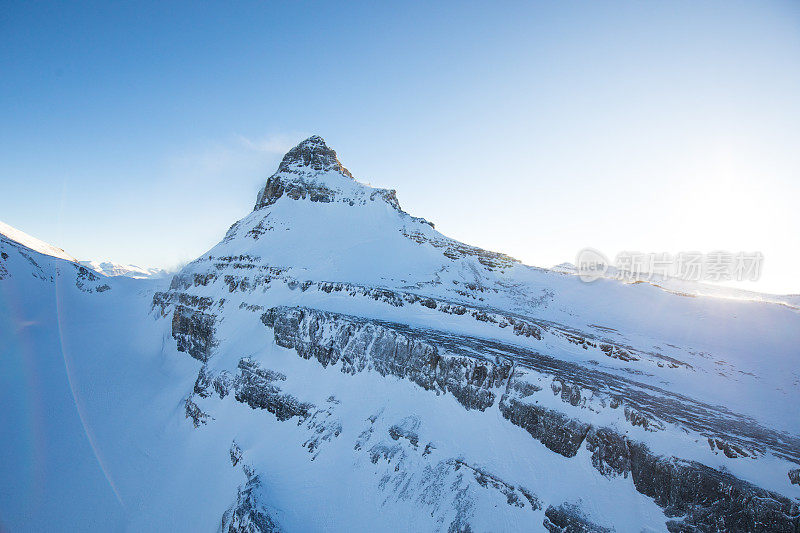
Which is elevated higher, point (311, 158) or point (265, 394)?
point (311, 158)

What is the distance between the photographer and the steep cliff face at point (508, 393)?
7.89 metres

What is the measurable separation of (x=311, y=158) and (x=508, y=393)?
156 ft

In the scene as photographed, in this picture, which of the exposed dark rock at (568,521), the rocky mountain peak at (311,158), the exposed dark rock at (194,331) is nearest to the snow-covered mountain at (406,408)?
the exposed dark rock at (568,521)

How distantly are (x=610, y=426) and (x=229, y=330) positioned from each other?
25.0 meters

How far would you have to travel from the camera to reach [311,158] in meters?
48.2

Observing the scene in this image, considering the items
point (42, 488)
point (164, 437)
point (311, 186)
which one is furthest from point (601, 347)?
point (311, 186)

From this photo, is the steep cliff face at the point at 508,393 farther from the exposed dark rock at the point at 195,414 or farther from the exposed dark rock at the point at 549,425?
the exposed dark rock at the point at 195,414

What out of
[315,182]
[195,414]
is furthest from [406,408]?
[315,182]

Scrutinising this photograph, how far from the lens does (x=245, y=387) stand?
694 inches

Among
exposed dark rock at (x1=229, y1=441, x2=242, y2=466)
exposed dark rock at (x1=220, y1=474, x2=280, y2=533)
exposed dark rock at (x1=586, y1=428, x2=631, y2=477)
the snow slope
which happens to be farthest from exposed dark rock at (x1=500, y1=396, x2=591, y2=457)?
the snow slope

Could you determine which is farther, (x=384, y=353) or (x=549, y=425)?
(x=384, y=353)

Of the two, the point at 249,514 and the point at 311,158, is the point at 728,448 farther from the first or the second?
the point at 311,158

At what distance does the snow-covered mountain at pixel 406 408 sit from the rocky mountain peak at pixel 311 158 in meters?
19.2

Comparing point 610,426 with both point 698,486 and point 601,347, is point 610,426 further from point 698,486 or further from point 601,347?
point 601,347
